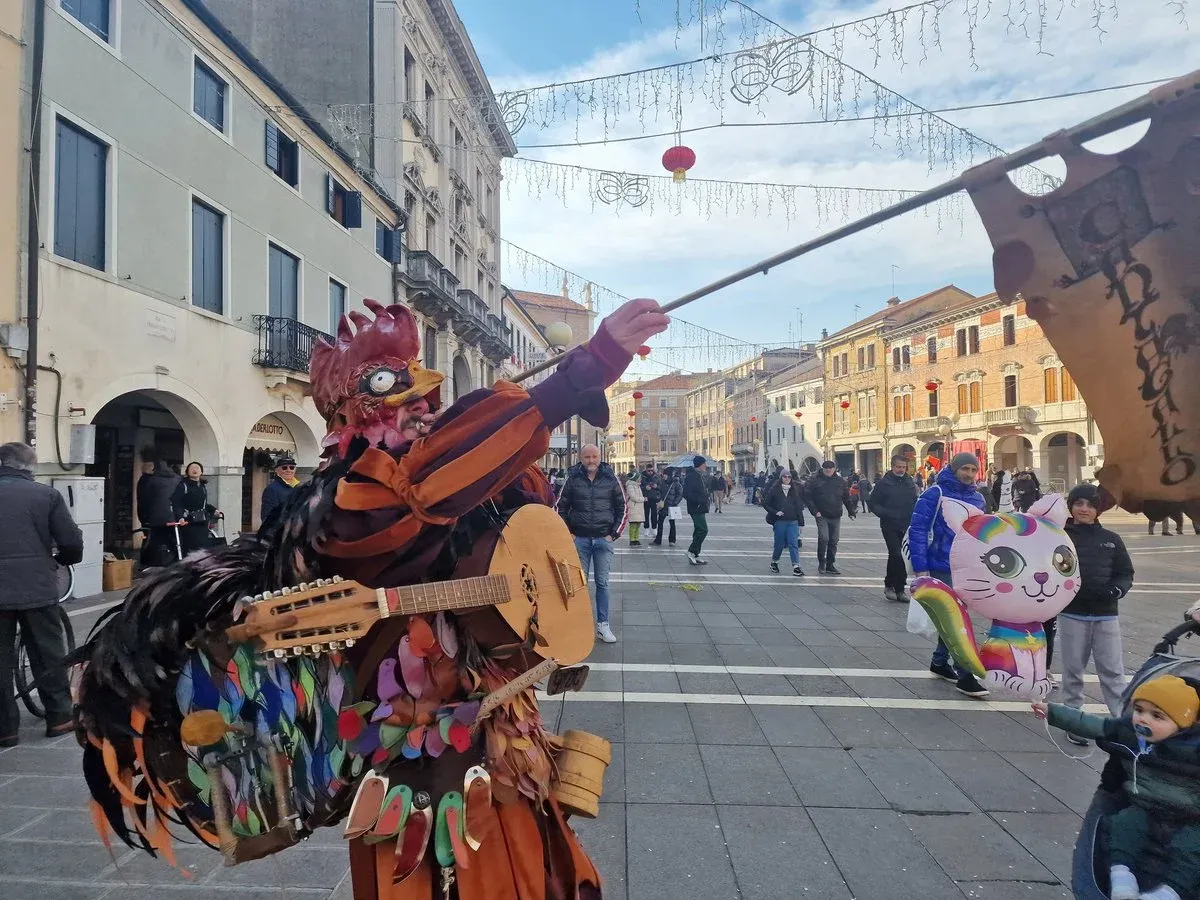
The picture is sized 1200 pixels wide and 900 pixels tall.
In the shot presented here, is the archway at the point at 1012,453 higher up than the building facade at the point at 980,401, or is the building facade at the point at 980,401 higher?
the building facade at the point at 980,401

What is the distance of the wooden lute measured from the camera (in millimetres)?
1369

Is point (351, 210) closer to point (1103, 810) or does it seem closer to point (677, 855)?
point (677, 855)

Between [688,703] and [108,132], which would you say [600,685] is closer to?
[688,703]

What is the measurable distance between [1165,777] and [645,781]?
2.11 metres

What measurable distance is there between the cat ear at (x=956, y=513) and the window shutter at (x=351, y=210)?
17.1m

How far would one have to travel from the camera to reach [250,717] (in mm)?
1486

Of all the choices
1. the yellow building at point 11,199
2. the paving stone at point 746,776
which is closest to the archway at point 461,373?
the yellow building at point 11,199

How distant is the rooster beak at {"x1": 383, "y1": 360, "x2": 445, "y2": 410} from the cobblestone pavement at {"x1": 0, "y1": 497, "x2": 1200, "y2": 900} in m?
1.92

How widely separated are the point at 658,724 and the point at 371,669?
309 cm

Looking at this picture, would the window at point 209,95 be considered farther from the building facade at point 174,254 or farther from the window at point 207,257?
the window at point 207,257

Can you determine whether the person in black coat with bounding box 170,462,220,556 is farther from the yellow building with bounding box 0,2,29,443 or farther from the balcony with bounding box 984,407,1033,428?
the balcony with bounding box 984,407,1033,428

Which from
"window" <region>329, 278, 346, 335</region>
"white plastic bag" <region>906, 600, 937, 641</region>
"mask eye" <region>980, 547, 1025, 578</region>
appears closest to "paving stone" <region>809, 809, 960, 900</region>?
"white plastic bag" <region>906, 600, 937, 641</region>

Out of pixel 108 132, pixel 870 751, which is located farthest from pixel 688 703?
pixel 108 132

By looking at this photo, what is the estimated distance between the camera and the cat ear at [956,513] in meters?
3.38
